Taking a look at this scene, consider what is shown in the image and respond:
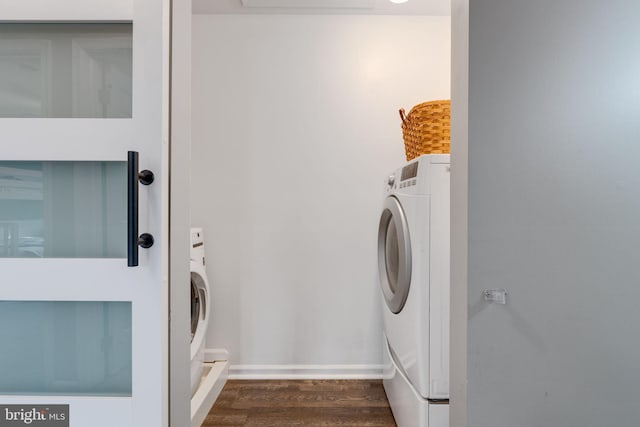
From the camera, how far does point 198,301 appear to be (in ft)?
6.38

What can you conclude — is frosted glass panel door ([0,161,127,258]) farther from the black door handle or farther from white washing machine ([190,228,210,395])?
white washing machine ([190,228,210,395])

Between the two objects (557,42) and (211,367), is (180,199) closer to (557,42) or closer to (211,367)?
(557,42)

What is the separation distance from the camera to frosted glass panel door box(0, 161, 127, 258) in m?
1.04

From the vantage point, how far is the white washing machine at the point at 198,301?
70.7 inches

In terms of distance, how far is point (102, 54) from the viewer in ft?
3.43

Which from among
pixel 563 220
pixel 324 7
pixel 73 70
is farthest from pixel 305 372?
pixel 324 7

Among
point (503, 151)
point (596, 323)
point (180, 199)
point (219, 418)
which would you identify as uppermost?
point (503, 151)

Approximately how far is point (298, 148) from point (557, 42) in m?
1.48

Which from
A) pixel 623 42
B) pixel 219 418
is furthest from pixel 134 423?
pixel 623 42

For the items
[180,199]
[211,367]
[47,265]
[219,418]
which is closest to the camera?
[47,265]

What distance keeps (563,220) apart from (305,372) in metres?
1.70

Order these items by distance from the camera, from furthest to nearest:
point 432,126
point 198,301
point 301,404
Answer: point 198,301 → point 301,404 → point 432,126

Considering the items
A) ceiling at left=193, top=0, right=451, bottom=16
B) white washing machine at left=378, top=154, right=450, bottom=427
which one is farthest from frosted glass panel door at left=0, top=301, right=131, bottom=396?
ceiling at left=193, top=0, right=451, bottom=16

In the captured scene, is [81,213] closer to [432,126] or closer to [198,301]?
[198,301]
